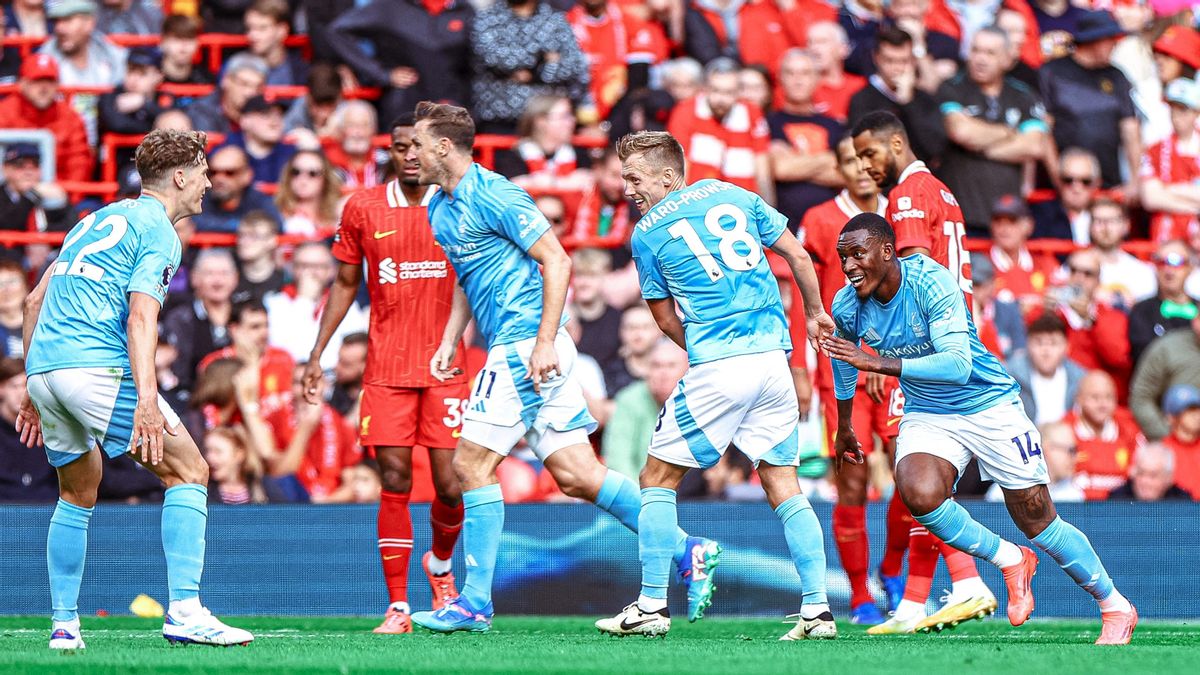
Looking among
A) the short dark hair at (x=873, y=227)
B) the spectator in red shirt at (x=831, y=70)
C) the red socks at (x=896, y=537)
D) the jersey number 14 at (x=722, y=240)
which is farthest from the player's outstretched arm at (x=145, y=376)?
the spectator in red shirt at (x=831, y=70)

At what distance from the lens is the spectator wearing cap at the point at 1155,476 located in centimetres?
1202

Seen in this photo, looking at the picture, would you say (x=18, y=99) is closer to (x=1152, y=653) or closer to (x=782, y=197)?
(x=782, y=197)

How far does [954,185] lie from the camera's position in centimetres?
1390

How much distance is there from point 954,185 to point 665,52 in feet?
9.60

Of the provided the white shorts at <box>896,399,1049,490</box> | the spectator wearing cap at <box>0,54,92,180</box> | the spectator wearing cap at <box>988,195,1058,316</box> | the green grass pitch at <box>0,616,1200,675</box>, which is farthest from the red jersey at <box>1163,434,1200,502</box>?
the spectator wearing cap at <box>0,54,92,180</box>

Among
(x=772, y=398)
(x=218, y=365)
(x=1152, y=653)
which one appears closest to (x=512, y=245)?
(x=772, y=398)

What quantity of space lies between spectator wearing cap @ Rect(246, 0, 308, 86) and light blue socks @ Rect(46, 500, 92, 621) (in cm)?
791

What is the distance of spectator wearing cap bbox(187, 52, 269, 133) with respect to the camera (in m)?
14.4

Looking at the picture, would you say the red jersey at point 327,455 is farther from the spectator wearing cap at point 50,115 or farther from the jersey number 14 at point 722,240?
the jersey number 14 at point 722,240

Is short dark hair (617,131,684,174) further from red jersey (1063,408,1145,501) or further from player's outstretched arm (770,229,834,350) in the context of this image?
red jersey (1063,408,1145,501)

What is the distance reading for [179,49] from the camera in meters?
14.8

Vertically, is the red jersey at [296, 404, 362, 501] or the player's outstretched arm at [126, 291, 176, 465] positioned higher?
the player's outstretched arm at [126, 291, 176, 465]

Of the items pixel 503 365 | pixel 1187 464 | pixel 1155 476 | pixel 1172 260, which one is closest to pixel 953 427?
pixel 503 365

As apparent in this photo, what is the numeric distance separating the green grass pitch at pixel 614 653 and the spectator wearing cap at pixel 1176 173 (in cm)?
610
